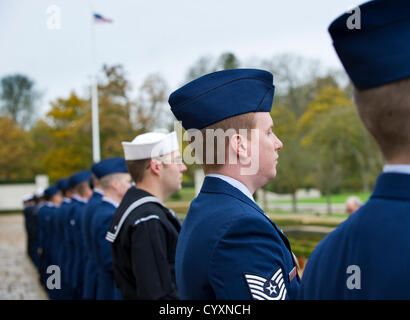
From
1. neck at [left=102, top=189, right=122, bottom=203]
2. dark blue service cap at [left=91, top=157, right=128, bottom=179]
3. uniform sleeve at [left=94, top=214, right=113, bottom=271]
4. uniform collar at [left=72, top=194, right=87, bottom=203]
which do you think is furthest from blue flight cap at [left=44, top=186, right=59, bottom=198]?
uniform sleeve at [left=94, top=214, right=113, bottom=271]

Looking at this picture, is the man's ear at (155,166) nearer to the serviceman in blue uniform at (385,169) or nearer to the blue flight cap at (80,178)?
the serviceman in blue uniform at (385,169)

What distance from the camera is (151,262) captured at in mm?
3105

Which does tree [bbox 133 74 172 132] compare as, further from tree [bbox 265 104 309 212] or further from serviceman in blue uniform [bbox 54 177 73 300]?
Result: tree [bbox 265 104 309 212]

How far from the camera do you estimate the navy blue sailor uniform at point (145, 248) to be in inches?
121

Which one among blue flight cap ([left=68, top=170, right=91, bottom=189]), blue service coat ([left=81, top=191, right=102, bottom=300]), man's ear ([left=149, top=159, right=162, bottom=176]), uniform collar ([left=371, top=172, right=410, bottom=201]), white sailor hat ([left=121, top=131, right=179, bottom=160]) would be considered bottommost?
blue service coat ([left=81, top=191, right=102, bottom=300])

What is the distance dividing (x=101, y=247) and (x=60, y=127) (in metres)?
31.4

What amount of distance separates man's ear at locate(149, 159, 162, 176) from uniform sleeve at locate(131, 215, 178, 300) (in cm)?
48

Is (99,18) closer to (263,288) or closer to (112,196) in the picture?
(112,196)

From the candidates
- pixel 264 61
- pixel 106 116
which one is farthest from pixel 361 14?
pixel 264 61

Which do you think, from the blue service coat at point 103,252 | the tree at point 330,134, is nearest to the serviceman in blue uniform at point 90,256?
the blue service coat at point 103,252

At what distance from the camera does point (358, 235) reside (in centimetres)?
122

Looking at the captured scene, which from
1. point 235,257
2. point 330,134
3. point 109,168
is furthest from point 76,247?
point 330,134

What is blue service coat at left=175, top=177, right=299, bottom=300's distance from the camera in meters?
1.72
